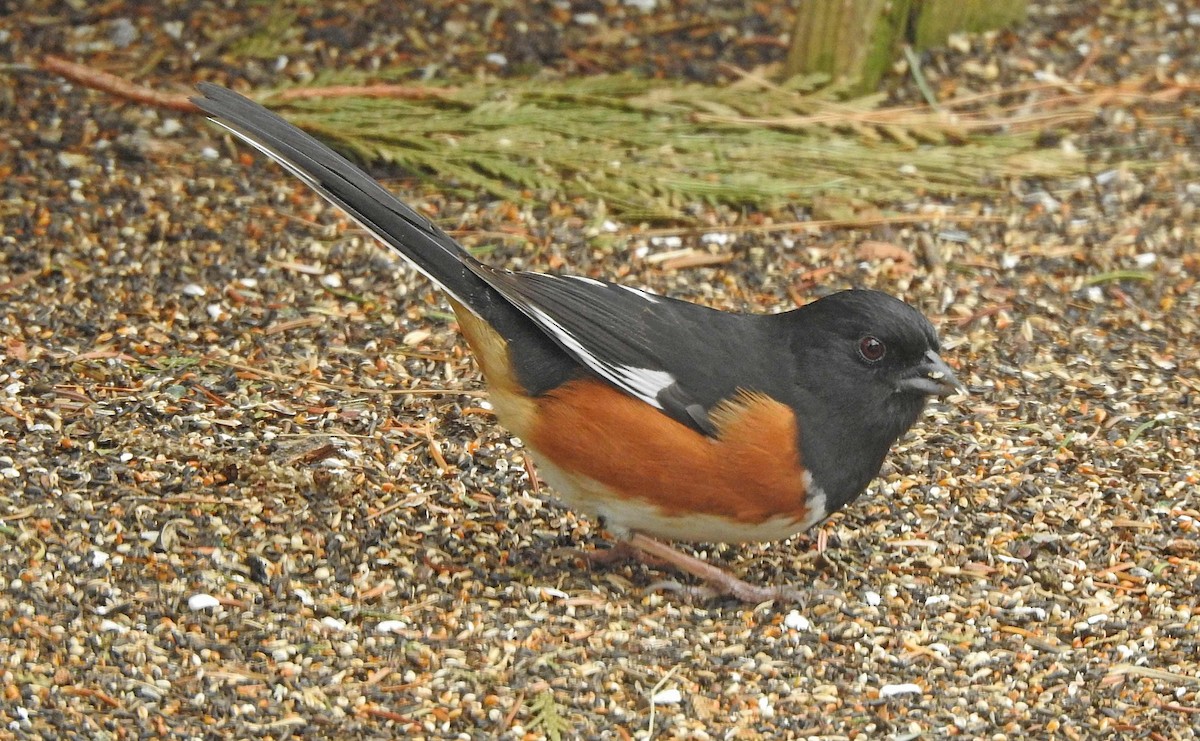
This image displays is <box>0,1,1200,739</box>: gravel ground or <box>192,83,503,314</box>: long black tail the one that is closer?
<box>0,1,1200,739</box>: gravel ground

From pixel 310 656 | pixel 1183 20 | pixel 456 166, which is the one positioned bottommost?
pixel 310 656

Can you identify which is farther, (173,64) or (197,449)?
(173,64)

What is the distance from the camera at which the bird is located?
12.0 feet

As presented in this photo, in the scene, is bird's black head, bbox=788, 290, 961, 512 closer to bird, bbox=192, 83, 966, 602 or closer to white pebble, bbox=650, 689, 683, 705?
bird, bbox=192, 83, 966, 602

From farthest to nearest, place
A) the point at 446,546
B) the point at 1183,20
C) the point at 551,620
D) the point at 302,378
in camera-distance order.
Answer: the point at 1183,20 → the point at 302,378 → the point at 446,546 → the point at 551,620

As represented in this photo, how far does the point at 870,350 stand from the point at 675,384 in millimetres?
483

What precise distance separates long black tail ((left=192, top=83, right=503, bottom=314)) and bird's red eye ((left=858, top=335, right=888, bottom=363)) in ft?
3.01

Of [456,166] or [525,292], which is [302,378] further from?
[456,166]

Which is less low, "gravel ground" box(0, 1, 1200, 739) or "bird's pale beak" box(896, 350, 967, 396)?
"bird's pale beak" box(896, 350, 967, 396)

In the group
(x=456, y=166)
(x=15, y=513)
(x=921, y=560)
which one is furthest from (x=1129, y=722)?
(x=456, y=166)

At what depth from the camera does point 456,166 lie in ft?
18.9

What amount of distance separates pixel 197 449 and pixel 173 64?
2.58 metres

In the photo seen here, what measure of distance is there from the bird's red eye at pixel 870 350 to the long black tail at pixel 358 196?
3.01ft

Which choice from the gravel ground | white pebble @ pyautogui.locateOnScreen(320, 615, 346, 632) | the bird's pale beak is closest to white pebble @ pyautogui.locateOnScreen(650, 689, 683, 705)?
the gravel ground
